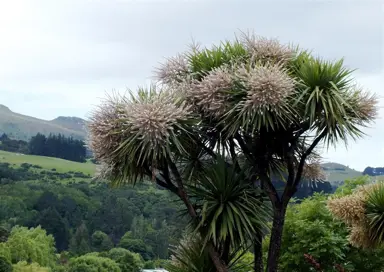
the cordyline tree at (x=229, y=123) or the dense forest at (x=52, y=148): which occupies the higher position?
the dense forest at (x=52, y=148)

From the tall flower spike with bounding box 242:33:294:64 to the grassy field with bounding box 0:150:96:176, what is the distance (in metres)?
122

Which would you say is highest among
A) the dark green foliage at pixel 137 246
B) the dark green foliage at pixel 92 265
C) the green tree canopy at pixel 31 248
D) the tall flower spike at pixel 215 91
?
the tall flower spike at pixel 215 91

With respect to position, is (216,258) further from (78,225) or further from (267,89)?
(78,225)

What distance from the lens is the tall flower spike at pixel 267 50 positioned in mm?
8258

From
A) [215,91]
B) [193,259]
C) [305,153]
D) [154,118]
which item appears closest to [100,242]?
[193,259]

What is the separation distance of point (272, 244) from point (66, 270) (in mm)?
56139

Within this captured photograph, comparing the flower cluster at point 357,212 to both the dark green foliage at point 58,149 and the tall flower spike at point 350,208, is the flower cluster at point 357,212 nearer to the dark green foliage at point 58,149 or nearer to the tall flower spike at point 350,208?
the tall flower spike at point 350,208

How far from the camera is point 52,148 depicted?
488ft

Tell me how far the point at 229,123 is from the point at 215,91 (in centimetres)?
44

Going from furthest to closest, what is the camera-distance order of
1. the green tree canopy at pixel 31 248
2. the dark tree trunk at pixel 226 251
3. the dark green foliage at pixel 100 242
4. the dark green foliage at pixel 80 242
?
the dark green foliage at pixel 100 242 → the dark green foliage at pixel 80 242 → the green tree canopy at pixel 31 248 → the dark tree trunk at pixel 226 251

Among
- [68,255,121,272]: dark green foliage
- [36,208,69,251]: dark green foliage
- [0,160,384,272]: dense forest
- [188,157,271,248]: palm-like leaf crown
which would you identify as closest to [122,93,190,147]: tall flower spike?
[188,157,271,248]: palm-like leaf crown

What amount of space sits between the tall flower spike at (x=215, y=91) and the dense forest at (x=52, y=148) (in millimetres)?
136702

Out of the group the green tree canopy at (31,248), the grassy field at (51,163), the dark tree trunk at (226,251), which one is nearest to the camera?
the dark tree trunk at (226,251)

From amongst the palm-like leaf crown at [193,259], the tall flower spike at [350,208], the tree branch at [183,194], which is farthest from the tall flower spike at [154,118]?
the tall flower spike at [350,208]
